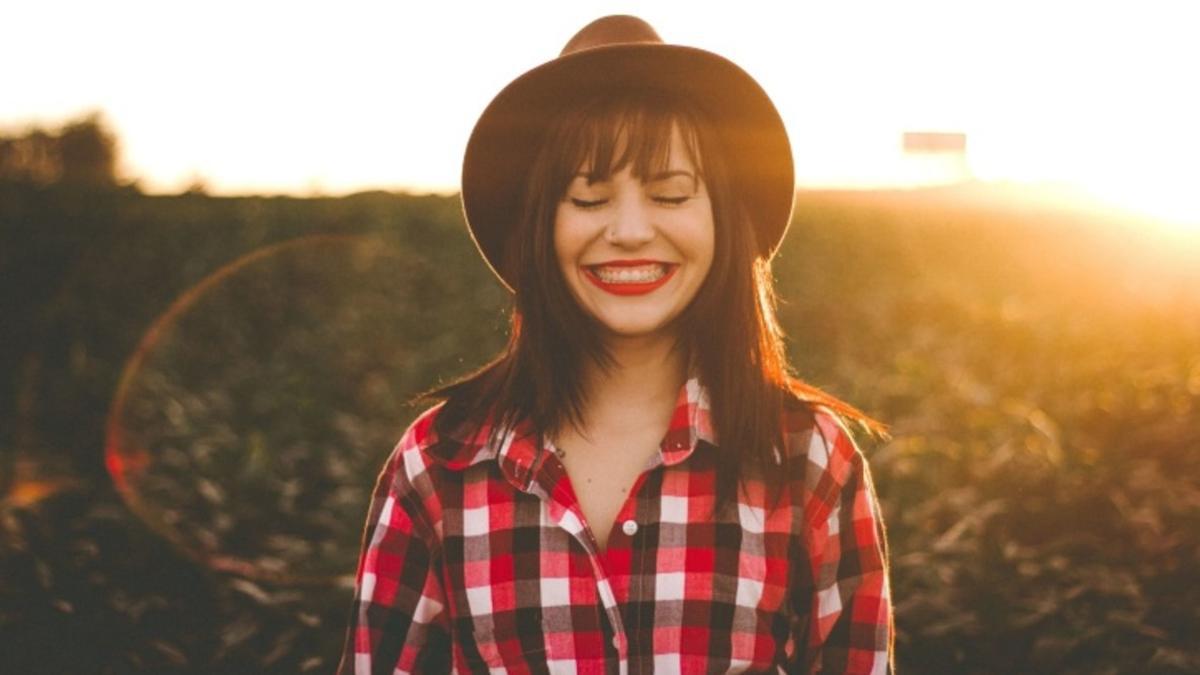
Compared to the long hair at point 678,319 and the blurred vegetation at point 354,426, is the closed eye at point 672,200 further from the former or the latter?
the blurred vegetation at point 354,426

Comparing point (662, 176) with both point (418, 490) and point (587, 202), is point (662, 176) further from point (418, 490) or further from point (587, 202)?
point (418, 490)

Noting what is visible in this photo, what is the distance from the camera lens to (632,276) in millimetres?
1862

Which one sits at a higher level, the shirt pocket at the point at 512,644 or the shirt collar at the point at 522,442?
the shirt collar at the point at 522,442

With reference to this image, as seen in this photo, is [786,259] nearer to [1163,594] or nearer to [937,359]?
[937,359]

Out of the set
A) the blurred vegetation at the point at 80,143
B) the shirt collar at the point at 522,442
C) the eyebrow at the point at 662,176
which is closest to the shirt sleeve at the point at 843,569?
the shirt collar at the point at 522,442

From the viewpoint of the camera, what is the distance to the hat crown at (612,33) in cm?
190

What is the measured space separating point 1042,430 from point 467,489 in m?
3.34

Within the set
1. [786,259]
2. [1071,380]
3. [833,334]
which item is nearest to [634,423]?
[1071,380]

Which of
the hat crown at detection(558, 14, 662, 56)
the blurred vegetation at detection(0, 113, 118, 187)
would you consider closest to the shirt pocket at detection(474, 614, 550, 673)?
the hat crown at detection(558, 14, 662, 56)

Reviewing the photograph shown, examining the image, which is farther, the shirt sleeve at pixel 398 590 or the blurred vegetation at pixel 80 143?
the blurred vegetation at pixel 80 143

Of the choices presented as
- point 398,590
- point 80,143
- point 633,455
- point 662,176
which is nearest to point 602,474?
point 633,455

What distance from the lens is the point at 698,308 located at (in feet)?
6.41

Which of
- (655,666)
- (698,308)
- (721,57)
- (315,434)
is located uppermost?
(721,57)

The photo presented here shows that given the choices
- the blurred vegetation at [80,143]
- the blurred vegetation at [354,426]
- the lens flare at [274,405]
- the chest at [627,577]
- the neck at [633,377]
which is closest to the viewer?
the chest at [627,577]
